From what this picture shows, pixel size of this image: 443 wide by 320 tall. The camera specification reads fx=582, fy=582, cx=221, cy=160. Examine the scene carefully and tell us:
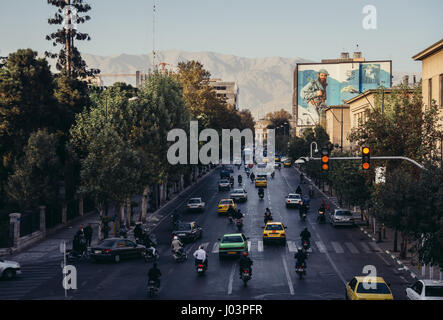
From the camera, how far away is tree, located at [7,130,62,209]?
42.9 m

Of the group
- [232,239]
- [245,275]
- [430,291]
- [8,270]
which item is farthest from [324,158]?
[8,270]

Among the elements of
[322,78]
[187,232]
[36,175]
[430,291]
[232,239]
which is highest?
[322,78]

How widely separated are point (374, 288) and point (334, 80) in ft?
559

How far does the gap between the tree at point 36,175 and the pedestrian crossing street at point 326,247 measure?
13632 millimetres

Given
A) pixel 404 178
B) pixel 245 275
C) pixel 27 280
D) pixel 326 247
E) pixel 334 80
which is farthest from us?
pixel 334 80

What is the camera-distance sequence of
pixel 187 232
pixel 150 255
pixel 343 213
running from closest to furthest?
1. pixel 150 255
2. pixel 187 232
3. pixel 343 213

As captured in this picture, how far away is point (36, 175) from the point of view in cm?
4403

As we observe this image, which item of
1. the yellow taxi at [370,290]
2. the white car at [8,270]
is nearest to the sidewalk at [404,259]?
the yellow taxi at [370,290]

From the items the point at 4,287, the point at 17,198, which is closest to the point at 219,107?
the point at 17,198

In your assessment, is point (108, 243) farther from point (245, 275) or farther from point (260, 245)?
point (245, 275)

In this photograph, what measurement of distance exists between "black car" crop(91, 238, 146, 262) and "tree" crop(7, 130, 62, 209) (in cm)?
1240

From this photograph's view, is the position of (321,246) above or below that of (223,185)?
below

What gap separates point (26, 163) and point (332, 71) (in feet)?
500

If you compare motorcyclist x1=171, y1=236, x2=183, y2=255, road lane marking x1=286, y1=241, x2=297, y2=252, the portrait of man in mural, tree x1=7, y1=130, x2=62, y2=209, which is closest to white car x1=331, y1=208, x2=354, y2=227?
road lane marking x1=286, y1=241, x2=297, y2=252
